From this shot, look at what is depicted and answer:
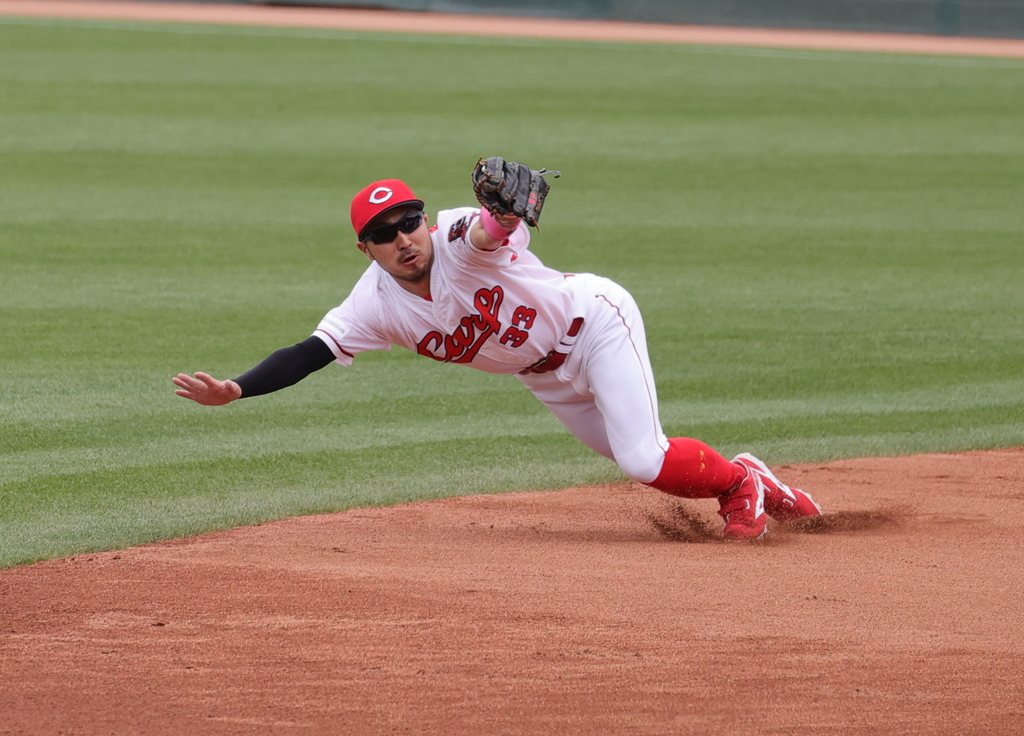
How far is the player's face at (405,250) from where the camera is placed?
4.62 meters

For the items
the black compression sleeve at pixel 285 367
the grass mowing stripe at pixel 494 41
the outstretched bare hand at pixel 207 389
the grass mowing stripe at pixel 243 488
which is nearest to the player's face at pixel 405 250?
the black compression sleeve at pixel 285 367

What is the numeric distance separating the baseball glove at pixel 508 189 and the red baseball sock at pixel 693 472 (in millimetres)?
1245

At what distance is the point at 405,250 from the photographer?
15.3ft

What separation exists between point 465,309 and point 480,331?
11 centimetres

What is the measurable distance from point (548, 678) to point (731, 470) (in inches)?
63.6

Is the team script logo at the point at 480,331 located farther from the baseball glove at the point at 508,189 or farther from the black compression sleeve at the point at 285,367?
the baseball glove at the point at 508,189

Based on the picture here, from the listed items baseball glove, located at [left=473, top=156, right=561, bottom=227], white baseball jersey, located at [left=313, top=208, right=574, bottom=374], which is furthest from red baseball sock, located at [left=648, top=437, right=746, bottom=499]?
baseball glove, located at [left=473, top=156, right=561, bottom=227]

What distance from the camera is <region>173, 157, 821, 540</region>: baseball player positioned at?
464 centimetres

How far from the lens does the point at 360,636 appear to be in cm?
416

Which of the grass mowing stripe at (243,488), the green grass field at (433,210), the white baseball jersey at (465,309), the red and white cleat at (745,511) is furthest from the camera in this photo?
the green grass field at (433,210)

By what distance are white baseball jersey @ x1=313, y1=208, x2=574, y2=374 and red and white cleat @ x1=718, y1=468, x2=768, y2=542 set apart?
979 millimetres

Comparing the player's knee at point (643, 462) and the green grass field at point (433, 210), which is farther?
the green grass field at point (433, 210)

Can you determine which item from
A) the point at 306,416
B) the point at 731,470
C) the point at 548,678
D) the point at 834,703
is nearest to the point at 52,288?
the point at 306,416

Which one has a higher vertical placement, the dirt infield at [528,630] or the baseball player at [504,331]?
the baseball player at [504,331]
